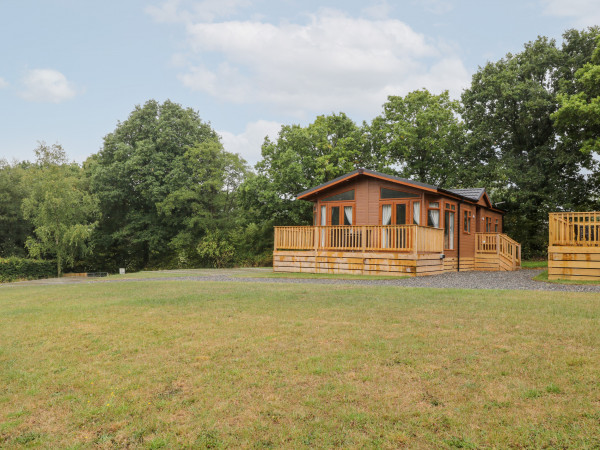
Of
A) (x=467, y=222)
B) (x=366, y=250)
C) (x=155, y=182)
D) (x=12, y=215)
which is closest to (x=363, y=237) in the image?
(x=366, y=250)

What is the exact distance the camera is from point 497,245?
1997 cm

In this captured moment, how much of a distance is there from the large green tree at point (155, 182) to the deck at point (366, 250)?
13.6 metres

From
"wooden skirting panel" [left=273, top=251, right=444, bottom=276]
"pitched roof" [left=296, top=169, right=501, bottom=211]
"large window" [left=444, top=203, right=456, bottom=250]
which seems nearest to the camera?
"wooden skirting panel" [left=273, top=251, right=444, bottom=276]

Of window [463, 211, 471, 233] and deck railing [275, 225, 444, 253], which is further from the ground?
window [463, 211, 471, 233]

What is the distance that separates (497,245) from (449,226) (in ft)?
9.85

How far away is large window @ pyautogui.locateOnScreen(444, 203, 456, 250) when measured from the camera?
1867cm

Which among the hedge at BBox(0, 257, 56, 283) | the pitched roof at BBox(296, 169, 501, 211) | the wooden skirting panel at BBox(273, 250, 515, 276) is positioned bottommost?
the hedge at BBox(0, 257, 56, 283)

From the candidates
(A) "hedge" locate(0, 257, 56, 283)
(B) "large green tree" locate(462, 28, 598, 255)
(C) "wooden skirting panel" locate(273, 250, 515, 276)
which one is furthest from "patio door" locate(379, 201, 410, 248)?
(A) "hedge" locate(0, 257, 56, 283)

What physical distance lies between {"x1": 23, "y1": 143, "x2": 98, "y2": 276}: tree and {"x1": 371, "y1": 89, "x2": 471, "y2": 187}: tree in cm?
2256

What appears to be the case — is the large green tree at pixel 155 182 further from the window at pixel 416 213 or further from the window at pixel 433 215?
the window at pixel 433 215

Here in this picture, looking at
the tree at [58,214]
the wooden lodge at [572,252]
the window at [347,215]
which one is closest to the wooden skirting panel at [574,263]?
the wooden lodge at [572,252]

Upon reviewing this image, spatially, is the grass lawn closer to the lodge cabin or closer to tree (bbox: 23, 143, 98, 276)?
the lodge cabin

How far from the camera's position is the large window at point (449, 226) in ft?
61.2

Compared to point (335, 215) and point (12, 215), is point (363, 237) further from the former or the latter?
point (12, 215)
